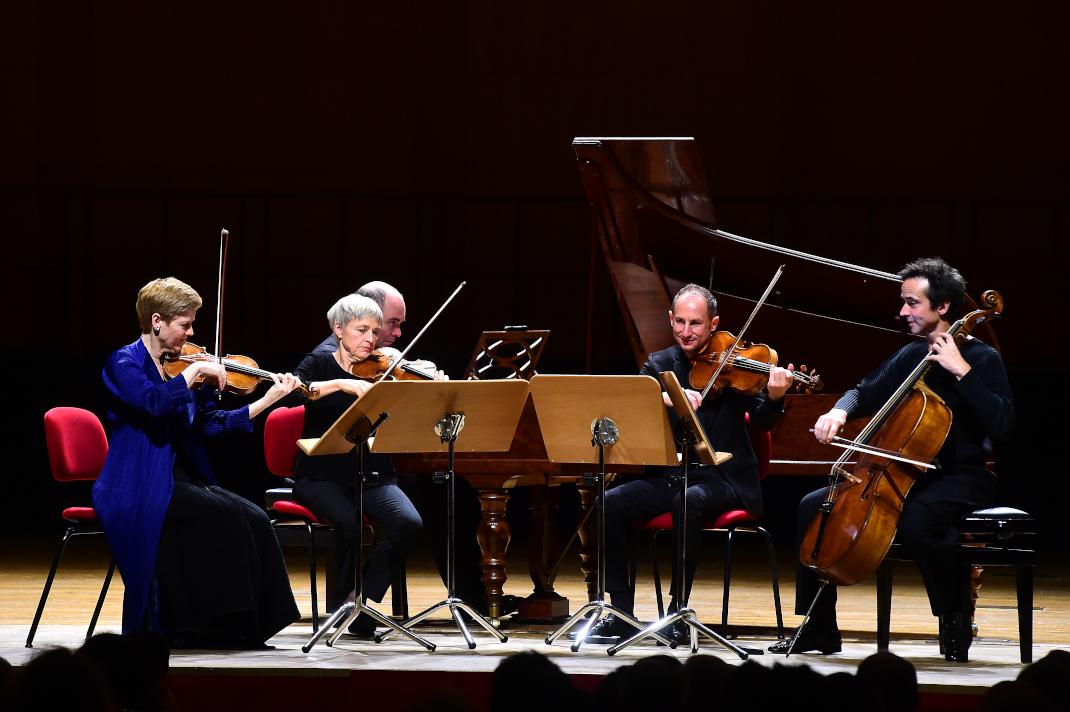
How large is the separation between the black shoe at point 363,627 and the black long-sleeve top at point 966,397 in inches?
58.3

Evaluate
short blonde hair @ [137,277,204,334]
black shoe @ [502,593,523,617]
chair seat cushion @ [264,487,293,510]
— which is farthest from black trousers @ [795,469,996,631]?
short blonde hair @ [137,277,204,334]

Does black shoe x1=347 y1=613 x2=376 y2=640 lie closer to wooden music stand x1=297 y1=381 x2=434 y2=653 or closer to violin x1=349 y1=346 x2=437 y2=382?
wooden music stand x1=297 y1=381 x2=434 y2=653

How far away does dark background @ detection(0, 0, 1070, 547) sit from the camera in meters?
7.99

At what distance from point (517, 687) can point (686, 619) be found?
2063 millimetres

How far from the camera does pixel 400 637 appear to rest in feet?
13.9

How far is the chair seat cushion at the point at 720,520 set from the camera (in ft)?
14.1

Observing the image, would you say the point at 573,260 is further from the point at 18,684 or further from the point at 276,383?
the point at 18,684

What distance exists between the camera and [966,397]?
13.1ft

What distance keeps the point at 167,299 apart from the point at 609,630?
1540 millimetres

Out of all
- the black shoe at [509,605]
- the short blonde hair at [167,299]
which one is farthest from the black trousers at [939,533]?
the short blonde hair at [167,299]

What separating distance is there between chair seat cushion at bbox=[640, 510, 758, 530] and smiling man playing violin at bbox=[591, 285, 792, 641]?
2 centimetres

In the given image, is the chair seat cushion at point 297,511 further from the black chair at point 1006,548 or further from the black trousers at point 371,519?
the black chair at point 1006,548

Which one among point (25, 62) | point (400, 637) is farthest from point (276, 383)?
point (25, 62)

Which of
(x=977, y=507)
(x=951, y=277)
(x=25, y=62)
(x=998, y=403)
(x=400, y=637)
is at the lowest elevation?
(x=400, y=637)
